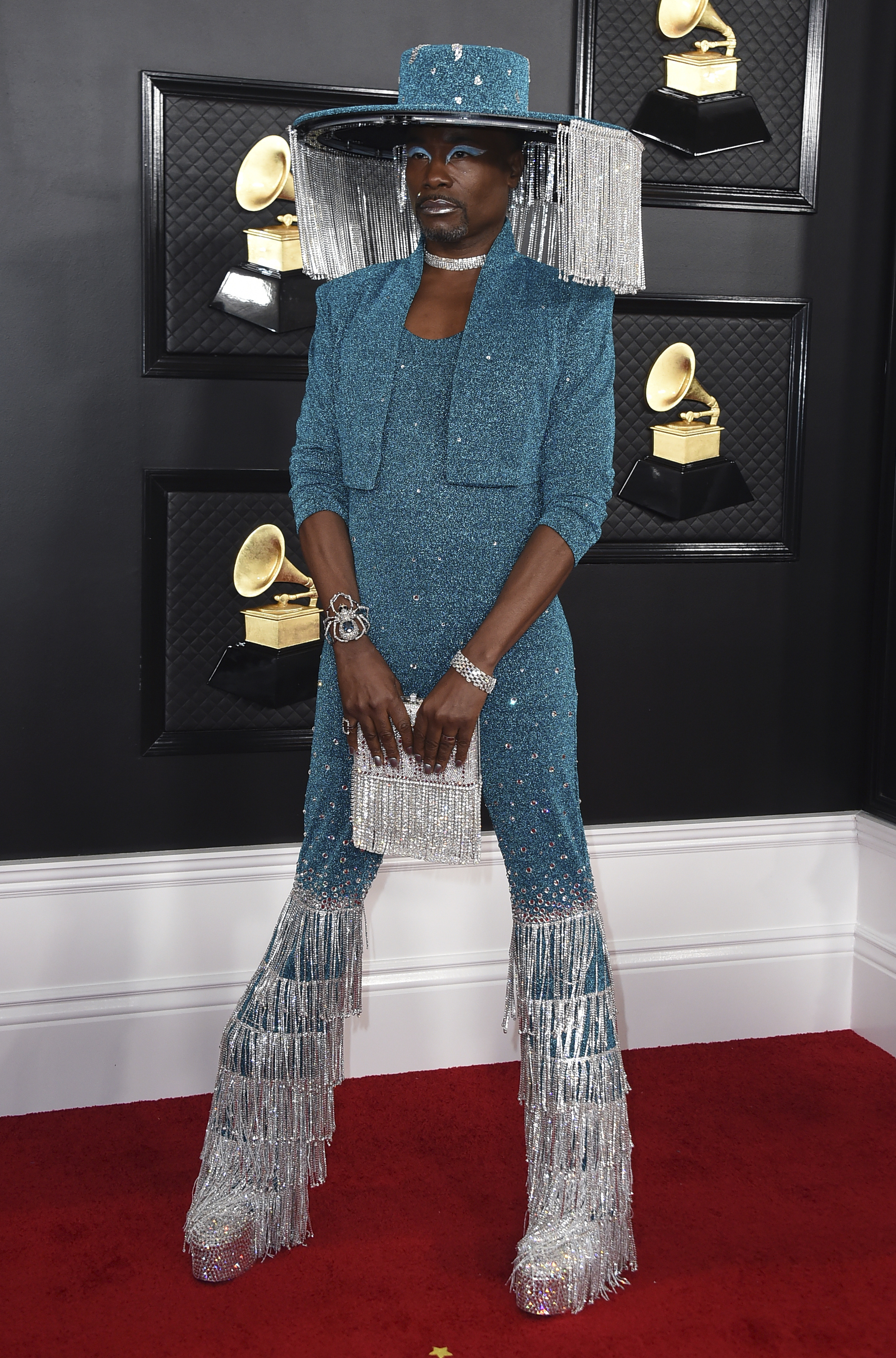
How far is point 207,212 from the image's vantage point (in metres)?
2.21

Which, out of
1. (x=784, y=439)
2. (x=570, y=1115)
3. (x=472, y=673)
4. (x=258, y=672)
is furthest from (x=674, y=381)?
(x=570, y=1115)

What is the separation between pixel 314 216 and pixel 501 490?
1.81 feet

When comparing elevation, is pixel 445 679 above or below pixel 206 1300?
above

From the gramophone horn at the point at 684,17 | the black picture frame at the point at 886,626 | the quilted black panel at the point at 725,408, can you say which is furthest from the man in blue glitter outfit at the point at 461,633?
the black picture frame at the point at 886,626

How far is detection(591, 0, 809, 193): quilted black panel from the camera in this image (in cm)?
233

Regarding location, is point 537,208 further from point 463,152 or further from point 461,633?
point 461,633

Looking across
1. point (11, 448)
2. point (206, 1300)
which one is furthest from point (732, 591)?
point (206, 1300)

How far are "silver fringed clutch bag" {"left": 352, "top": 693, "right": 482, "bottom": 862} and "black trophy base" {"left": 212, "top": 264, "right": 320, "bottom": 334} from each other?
Result: 909 mm

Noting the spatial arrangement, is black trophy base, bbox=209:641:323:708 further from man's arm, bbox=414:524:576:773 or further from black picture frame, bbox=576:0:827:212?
black picture frame, bbox=576:0:827:212

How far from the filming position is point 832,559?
2641 mm

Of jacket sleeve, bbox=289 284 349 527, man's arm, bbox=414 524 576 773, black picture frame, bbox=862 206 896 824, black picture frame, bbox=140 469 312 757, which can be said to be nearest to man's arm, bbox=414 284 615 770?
man's arm, bbox=414 524 576 773

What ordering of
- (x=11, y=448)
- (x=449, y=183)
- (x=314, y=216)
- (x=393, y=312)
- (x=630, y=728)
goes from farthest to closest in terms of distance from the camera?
(x=630, y=728) < (x=11, y=448) < (x=314, y=216) < (x=393, y=312) < (x=449, y=183)

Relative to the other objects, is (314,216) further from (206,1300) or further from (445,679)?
(206,1300)

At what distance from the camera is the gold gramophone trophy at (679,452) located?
8.11 feet
